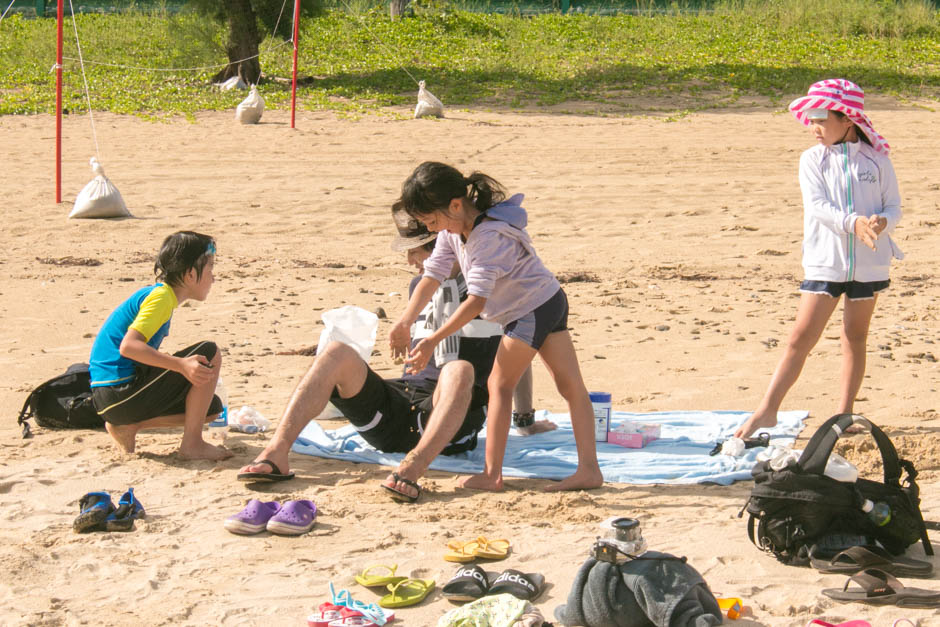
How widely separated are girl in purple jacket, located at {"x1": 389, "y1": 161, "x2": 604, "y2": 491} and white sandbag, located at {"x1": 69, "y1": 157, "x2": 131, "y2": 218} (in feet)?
22.4

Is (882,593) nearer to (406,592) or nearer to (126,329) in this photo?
(406,592)

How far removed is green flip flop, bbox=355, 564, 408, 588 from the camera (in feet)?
11.8

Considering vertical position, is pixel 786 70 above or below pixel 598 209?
above

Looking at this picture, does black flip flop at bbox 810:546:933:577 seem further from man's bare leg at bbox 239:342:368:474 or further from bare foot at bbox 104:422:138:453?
bare foot at bbox 104:422:138:453

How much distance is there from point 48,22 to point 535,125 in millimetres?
12789

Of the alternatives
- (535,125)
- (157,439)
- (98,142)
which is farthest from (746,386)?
(98,142)

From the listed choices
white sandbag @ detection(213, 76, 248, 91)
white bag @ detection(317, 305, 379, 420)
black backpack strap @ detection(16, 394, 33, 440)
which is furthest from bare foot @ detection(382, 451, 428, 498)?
white sandbag @ detection(213, 76, 248, 91)

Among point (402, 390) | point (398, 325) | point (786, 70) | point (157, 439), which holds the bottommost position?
point (157, 439)

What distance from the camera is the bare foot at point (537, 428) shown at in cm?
540

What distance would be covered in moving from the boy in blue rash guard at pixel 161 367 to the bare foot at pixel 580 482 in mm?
1534

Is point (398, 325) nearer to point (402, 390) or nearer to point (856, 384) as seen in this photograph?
point (402, 390)

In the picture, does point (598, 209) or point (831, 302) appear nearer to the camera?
point (831, 302)

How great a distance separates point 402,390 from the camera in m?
5.02

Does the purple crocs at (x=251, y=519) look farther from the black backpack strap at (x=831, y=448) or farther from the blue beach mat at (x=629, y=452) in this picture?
the black backpack strap at (x=831, y=448)
